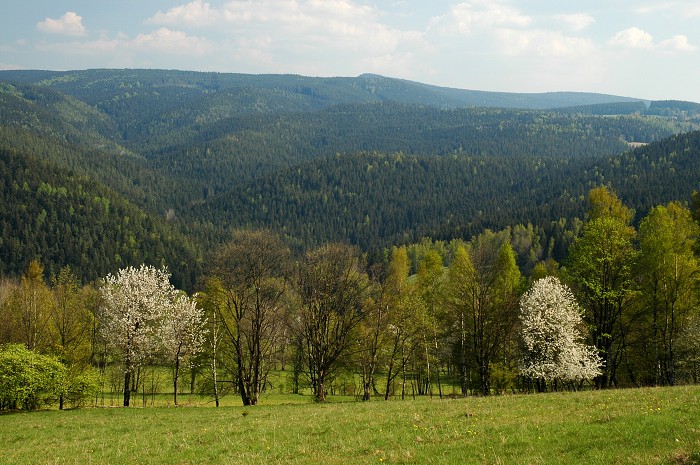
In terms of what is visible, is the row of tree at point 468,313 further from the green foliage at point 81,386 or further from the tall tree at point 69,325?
the green foliage at point 81,386

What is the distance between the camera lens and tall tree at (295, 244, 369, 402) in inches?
1538

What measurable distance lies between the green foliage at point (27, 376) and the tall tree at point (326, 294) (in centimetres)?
1972

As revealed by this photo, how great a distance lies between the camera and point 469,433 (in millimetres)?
16969

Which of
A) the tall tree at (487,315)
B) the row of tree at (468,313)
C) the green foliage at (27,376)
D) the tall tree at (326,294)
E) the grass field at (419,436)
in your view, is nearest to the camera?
the grass field at (419,436)

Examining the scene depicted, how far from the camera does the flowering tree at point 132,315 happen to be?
139ft

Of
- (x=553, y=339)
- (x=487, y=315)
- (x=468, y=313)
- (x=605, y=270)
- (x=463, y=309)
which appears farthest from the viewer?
(x=468, y=313)

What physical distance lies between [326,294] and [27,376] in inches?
904

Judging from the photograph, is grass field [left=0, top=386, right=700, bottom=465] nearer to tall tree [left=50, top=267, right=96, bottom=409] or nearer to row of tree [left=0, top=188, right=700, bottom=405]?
row of tree [left=0, top=188, right=700, bottom=405]

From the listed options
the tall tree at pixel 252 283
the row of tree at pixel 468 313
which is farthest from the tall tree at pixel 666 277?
the tall tree at pixel 252 283

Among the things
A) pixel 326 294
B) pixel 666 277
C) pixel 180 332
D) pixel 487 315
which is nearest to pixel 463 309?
pixel 487 315

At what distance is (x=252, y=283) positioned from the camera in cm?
3725

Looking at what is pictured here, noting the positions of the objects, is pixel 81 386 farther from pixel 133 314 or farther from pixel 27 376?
pixel 133 314

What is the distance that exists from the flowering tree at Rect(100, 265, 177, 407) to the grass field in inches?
546

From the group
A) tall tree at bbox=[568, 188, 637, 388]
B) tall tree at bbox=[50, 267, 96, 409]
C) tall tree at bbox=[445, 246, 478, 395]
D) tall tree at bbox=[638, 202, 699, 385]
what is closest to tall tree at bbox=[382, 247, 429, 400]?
tall tree at bbox=[445, 246, 478, 395]
